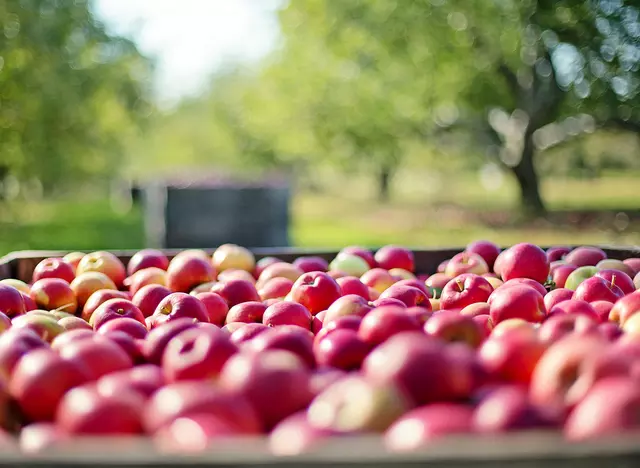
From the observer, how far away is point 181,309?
2.70 m

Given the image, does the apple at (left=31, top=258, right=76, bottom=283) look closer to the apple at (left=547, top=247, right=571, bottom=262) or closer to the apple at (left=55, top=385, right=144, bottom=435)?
the apple at (left=55, top=385, right=144, bottom=435)

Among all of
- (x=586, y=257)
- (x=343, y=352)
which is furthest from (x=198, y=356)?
(x=586, y=257)

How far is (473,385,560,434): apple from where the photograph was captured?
142 centimetres

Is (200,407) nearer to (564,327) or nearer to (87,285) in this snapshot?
(564,327)

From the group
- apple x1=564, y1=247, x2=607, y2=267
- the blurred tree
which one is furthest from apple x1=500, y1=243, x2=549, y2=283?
the blurred tree

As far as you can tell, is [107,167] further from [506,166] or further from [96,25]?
[506,166]

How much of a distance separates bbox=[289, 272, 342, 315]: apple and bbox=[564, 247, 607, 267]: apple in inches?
59.6

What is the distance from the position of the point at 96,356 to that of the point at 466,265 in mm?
2303

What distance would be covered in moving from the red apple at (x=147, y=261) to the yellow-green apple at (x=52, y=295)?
0.66 metres

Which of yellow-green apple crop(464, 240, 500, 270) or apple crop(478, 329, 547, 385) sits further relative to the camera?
yellow-green apple crop(464, 240, 500, 270)

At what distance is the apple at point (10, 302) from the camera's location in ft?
9.35

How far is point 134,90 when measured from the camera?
26609mm

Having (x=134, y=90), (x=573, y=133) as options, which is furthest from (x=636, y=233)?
(x=134, y=90)

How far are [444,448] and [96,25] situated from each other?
2317 centimetres
